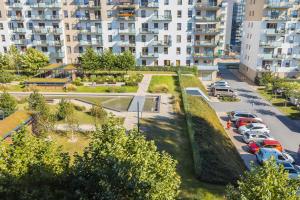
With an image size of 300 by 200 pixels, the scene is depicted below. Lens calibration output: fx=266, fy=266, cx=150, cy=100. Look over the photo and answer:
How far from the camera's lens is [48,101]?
3806cm

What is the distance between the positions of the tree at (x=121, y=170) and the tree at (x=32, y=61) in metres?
44.4

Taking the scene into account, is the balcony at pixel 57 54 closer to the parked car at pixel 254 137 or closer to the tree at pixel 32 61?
the tree at pixel 32 61

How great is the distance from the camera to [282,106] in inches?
1692

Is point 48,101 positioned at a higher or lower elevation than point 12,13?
lower

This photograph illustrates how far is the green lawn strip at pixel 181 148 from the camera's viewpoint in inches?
671

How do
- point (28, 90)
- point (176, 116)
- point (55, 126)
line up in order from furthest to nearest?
point (28, 90), point (176, 116), point (55, 126)

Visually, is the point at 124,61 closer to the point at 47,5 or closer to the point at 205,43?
the point at 205,43

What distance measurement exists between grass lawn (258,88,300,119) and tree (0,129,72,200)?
118 feet

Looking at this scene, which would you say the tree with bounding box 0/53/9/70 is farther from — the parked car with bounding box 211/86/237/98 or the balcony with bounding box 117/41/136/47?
the parked car with bounding box 211/86/237/98

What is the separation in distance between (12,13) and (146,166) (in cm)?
6204

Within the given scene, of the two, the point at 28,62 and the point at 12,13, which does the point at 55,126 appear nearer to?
the point at 28,62

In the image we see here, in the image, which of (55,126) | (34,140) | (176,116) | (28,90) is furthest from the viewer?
(28,90)

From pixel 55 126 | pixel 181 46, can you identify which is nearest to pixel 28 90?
pixel 55 126

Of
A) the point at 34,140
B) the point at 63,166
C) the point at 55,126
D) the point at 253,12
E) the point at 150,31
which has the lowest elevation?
the point at 55,126
